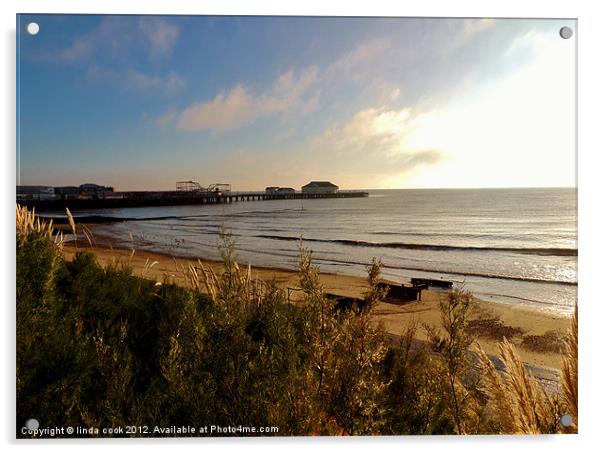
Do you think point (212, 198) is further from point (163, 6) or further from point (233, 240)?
point (163, 6)

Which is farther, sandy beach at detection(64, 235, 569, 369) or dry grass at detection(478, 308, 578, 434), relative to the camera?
sandy beach at detection(64, 235, 569, 369)

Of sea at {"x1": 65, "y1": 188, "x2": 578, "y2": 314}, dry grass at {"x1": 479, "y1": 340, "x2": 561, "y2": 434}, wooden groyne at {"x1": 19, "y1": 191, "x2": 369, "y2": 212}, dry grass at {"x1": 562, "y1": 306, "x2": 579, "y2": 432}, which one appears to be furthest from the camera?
wooden groyne at {"x1": 19, "y1": 191, "x2": 369, "y2": 212}

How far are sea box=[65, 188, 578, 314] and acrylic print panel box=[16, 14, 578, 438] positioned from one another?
1cm

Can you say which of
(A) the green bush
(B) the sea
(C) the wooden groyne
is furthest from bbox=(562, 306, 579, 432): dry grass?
(C) the wooden groyne

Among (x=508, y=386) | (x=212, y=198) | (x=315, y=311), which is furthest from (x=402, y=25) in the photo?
(x=508, y=386)

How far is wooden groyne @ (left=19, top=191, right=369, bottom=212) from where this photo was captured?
9.90 feet

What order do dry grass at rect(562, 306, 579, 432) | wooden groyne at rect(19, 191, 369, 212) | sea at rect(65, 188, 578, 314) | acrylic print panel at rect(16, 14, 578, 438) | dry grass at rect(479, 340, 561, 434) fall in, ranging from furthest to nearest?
wooden groyne at rect(19, 191, 369, 212)
sea at rect(65, 188, 578, 314)
acrylic print panel at rect(16, 14, 578, 438)
dry grass at rect(562, 306, 579, 432)
dry grass at rect(479, 340, 561, 434)

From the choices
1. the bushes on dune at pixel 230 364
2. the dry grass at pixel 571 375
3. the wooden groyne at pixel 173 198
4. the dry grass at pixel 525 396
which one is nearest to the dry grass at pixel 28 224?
the bushes on dune at pixel 230 364

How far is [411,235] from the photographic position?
3053 millimetres

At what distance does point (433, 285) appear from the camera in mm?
3287

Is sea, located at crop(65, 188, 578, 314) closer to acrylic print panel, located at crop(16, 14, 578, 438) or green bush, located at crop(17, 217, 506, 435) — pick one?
acrylic print panel, located at crop(16, 14, 578, 438)

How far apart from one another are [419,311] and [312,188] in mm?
1116
